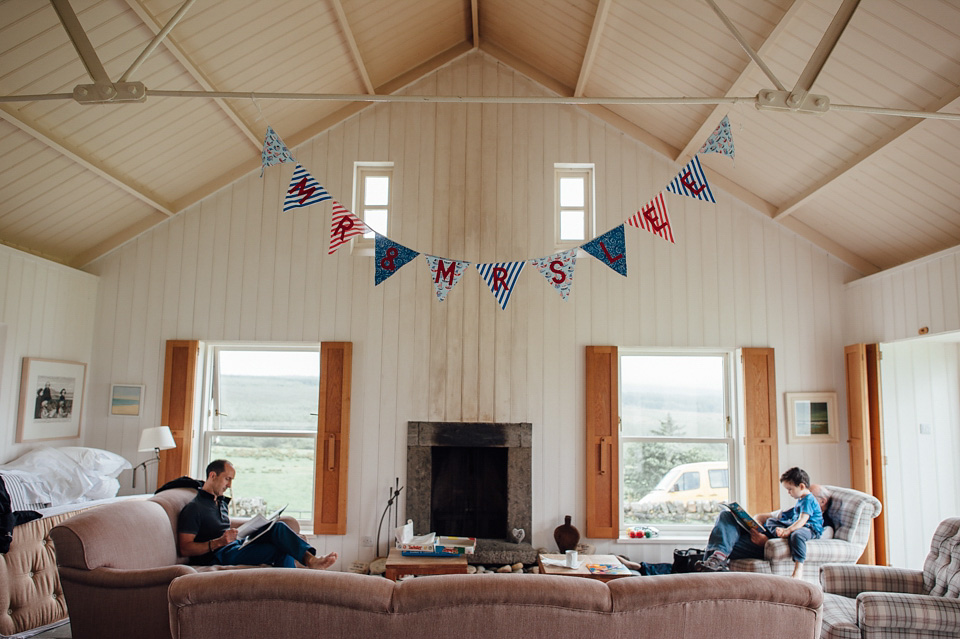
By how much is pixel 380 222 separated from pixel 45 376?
314 cm

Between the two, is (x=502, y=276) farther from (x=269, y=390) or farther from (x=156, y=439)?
(x=156, y=439)

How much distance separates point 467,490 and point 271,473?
1838 mm

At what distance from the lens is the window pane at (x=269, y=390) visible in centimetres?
633

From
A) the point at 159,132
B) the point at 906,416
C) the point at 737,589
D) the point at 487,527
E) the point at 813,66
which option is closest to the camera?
the point at 737,589

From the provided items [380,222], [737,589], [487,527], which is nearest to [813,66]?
[737,589]

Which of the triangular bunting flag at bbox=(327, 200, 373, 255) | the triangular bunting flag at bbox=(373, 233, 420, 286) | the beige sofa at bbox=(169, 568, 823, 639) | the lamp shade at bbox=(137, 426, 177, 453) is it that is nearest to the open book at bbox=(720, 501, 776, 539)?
the beige sofa at bbox=(169, 568, 823, 639)

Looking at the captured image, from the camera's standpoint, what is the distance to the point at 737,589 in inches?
90.7

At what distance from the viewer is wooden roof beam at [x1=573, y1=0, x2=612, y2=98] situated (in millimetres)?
5004

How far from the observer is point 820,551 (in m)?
4.75

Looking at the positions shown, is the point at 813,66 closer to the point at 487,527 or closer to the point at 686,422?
the point at 686,422

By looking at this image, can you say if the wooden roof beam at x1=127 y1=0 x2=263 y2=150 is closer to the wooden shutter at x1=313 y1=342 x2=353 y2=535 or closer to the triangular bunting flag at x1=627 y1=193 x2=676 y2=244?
the wooden shutter at x1=313 y1=342 x2=353 y2=535

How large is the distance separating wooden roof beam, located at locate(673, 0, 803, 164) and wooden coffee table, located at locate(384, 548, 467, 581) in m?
3.99

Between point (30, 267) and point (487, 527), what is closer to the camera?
point (30, 267)

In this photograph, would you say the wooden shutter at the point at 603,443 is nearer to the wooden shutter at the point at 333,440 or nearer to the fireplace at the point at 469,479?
the fireplace at the point at 469,479
